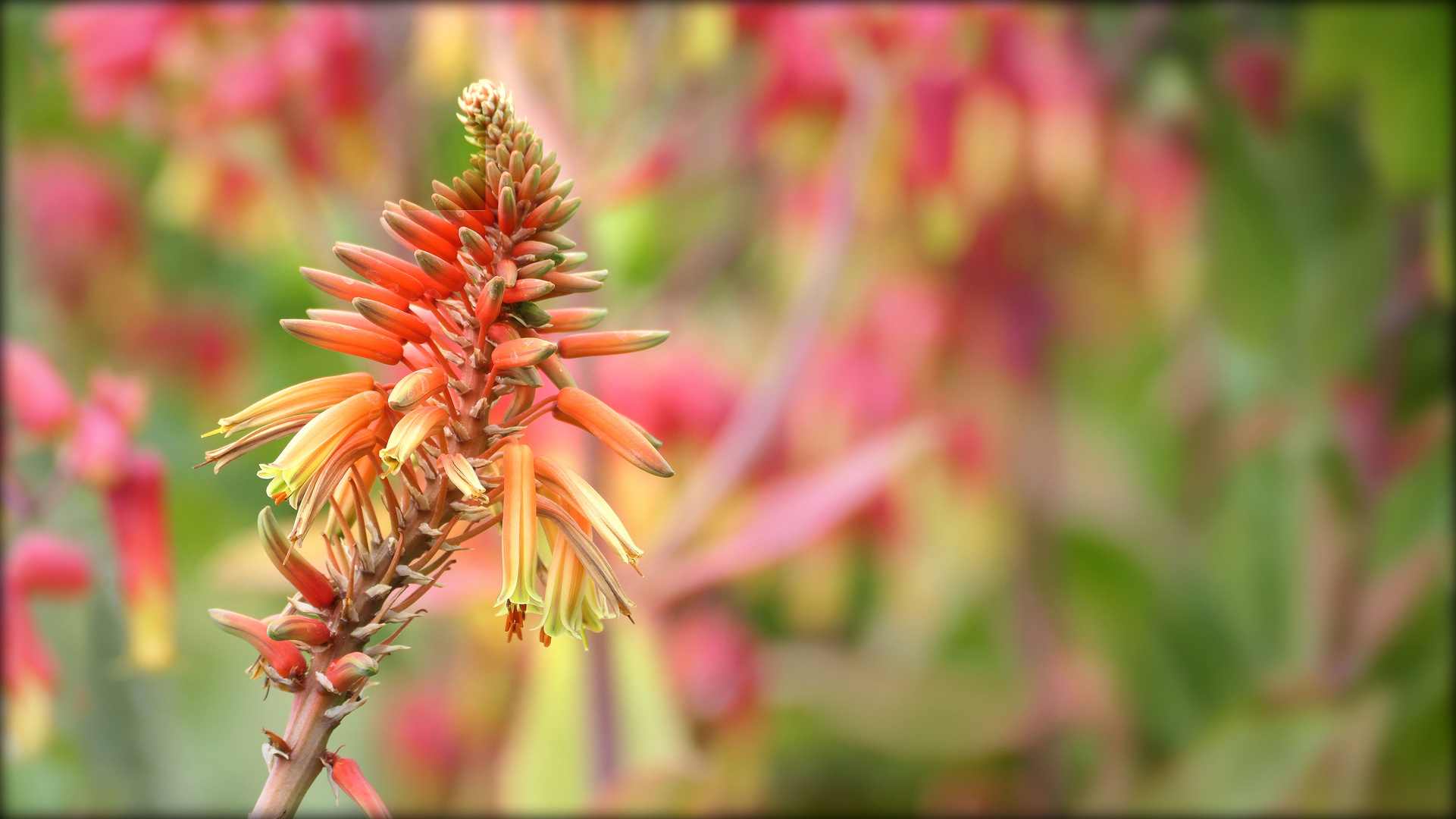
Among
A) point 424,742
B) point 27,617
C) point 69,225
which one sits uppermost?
point 69,225

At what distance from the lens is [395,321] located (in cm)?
13

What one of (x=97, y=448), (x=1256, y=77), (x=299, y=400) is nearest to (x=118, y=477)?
(x=97, y=448)

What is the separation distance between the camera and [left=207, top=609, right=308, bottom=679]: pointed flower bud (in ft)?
0.38

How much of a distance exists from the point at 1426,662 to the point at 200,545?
68cm

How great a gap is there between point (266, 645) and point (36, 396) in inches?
11.9

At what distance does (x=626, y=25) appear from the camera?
60cm

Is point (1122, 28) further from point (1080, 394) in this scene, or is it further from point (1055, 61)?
point (1080, 394)

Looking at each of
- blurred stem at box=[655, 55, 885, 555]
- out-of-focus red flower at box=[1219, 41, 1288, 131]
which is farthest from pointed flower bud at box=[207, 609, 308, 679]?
out-of-focus red flower at box=[1219, 41, 1288, 131]

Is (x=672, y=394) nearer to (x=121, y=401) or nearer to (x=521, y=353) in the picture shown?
(x=121, y=401)

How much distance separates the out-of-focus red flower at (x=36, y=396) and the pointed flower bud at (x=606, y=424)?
0.94 feet

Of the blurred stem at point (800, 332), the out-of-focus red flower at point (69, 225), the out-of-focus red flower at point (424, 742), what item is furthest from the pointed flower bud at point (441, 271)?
the out-of-focus red flower at point (69, 225)

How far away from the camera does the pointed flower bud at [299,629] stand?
4.5 inches

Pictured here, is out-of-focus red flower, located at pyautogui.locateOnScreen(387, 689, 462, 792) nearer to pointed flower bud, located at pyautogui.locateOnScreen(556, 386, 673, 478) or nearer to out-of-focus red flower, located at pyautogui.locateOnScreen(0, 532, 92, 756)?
out-of-focus red flower, located at pyautogui.locateOnScreen(0, 532, 92, 756)

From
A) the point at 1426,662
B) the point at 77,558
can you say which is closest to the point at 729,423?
the point at 77,558
